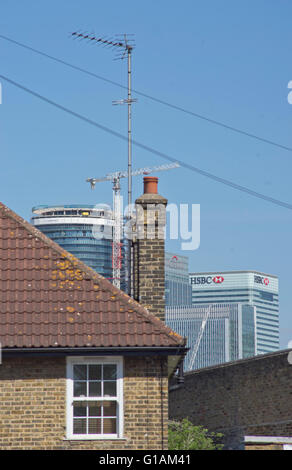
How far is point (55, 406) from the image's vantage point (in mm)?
20125

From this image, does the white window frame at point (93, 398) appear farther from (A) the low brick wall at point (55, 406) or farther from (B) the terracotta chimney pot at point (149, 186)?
(B) the terracotta chimney pot at point (149, 186)

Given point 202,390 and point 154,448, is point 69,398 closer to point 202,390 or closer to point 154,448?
point 154,448

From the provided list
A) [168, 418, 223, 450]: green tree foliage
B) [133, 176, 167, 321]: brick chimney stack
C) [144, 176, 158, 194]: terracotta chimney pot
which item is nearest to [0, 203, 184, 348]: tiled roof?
[133, 176, 167, 321]: brick chimney stack

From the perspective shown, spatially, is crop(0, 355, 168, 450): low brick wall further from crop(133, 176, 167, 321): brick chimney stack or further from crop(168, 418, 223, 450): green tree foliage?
crop(168, 418, 223, 450): green tree foliage

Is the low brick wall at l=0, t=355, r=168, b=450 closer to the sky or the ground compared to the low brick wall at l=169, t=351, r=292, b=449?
closer to the ground

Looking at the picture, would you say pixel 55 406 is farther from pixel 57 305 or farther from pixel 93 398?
pixel 57 305

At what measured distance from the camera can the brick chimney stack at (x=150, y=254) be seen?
886 inches

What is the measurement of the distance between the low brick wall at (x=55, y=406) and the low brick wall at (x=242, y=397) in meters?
8.60

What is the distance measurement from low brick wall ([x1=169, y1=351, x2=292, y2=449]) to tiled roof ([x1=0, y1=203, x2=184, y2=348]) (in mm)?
8945

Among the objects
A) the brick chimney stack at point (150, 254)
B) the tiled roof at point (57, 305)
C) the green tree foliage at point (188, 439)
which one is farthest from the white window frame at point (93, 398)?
the green tree foliage at point (188, 439)

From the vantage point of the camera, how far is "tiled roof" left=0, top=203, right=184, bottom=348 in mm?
20312

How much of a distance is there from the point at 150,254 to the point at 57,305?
2972 mm
